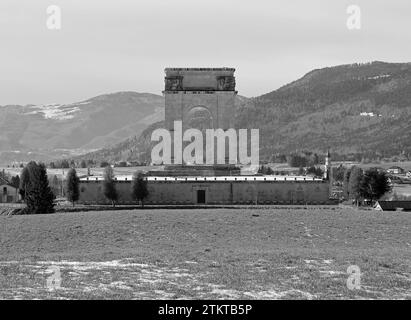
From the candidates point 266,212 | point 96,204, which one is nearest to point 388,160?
point 96,204

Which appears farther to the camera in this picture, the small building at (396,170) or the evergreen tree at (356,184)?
the small building at (396,170)

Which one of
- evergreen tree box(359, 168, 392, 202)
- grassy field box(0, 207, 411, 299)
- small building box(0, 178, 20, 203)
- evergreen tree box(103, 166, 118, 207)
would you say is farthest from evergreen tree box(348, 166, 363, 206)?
small building box(0, 178, 20, 203)

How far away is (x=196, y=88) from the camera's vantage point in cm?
7881

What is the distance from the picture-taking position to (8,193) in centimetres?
8638

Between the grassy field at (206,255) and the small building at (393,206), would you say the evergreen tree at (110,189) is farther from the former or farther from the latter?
the small building at (393,206)

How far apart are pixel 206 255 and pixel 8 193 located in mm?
63670

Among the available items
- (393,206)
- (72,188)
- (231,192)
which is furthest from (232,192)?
(72,188)

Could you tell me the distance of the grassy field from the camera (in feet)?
64.7

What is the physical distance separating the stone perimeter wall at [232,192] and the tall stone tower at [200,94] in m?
12.4

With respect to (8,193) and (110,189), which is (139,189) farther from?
(8,193)

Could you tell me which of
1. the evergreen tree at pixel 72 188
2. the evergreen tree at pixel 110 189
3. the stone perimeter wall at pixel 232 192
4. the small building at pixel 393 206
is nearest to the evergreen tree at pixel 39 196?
the evergreen tree at pixel 72 188

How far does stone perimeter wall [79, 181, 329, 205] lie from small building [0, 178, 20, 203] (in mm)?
19313

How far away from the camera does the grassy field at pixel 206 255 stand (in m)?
19.7
